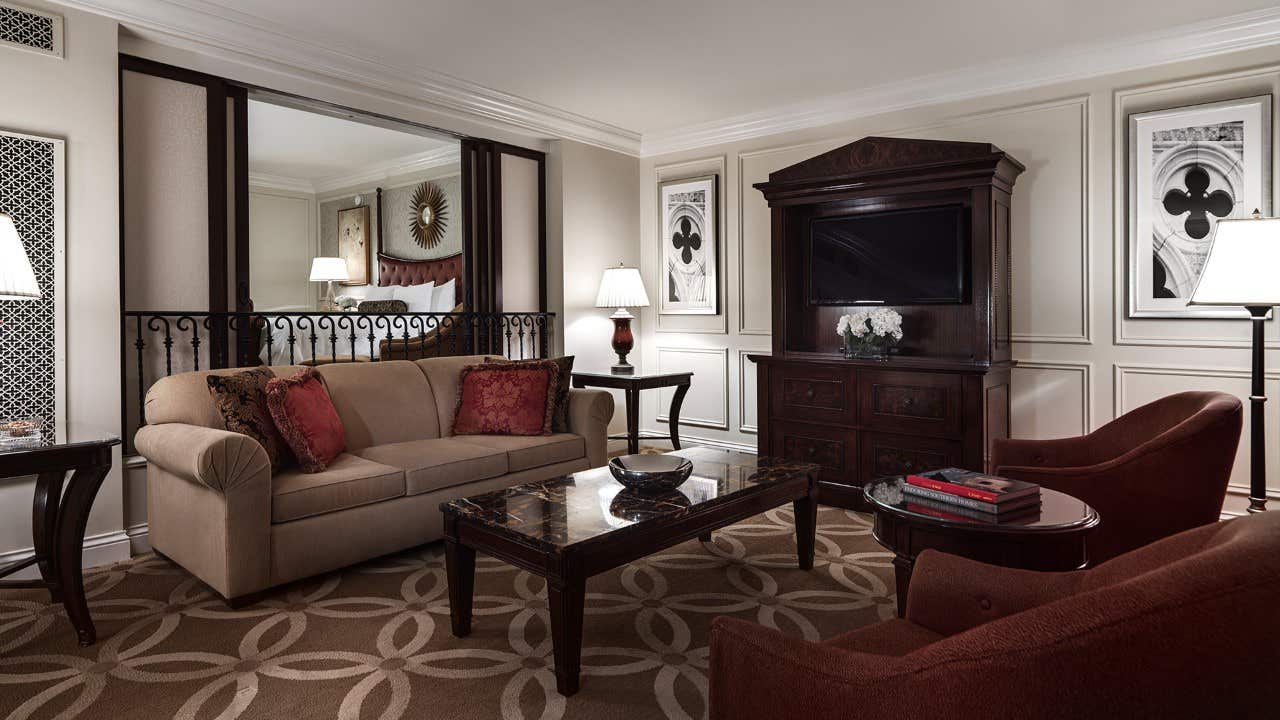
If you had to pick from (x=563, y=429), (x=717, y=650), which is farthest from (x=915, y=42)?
(x=717, y=650)

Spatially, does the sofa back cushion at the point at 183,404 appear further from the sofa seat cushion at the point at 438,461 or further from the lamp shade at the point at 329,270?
the lamp shade at the point at 329,270

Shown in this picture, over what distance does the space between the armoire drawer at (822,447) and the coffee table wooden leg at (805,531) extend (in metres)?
1.12

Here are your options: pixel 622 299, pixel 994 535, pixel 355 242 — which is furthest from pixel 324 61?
pixel 994 535

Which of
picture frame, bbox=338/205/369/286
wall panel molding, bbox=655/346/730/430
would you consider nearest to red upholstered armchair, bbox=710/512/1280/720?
picture frame, bbox=338/205/369/286

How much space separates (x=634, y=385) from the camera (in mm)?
4699

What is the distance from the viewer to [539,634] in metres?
2.35

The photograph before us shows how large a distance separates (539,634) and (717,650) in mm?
1259

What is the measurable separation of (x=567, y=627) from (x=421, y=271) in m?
3.10

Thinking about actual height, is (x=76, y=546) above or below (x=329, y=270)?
below

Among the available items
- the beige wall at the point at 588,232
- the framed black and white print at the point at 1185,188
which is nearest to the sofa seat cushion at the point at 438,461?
the beige wall at the point at 588,232

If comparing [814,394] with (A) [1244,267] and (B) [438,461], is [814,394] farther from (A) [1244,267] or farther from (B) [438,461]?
(B) [438,461]

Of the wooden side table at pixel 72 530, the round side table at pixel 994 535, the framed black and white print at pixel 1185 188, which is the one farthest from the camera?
the framed black and white print at pixel 1185 188

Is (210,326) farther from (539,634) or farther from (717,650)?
(717,650)

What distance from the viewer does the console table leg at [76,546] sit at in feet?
7.45
